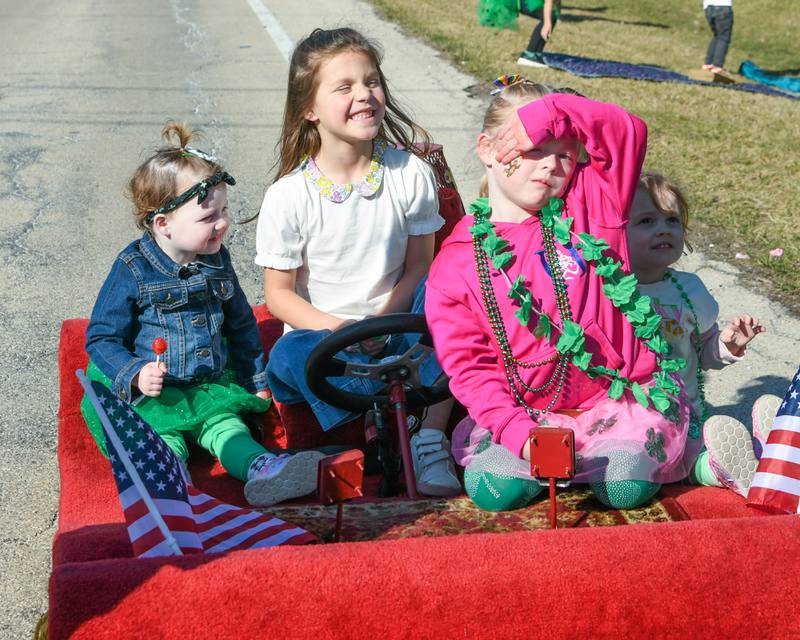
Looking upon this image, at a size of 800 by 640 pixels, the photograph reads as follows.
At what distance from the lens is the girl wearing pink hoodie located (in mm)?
2863

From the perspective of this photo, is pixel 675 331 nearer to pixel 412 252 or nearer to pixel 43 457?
pixel 412 252

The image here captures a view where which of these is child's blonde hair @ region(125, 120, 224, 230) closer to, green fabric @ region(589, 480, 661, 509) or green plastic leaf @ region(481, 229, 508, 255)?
green plastic leaf @ region(481, 229, 508, 255)

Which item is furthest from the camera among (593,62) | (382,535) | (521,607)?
(593,62)

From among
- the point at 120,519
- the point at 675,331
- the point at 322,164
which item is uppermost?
the point at 322,164

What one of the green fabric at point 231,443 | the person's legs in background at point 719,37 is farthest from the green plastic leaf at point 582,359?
the person's legs in background at point 719,37

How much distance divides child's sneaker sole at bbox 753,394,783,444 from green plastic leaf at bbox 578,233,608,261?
0.69 m

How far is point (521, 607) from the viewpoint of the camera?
6.59 ft

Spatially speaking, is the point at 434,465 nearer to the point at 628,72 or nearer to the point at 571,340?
the point at 571,340

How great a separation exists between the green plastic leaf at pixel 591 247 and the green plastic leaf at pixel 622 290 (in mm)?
89

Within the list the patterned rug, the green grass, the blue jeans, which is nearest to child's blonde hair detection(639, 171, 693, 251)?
the blue jeans

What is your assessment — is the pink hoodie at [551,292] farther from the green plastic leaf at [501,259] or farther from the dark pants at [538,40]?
the dark pants at [538,40]

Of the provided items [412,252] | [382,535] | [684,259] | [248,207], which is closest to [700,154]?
[684,259]

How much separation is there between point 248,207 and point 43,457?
3153 mm

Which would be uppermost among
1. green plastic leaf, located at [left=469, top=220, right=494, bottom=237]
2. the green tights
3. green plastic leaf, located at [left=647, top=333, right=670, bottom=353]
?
green plastic leaf, located at [left=469, top=220, right=494, bottom=237]
